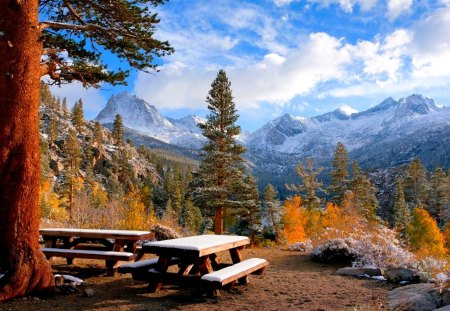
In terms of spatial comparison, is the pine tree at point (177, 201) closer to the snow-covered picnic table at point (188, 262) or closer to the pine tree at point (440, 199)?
the pine tree at point (440, 199)

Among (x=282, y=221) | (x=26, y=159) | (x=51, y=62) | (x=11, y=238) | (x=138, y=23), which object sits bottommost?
(x=282, y=221)

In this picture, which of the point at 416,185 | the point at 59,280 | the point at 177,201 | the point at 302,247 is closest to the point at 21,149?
the point at 59,280

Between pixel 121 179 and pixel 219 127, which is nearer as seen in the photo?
pixel 219 127

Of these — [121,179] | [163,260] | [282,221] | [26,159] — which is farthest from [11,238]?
[121,179]

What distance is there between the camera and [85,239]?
8828 mm

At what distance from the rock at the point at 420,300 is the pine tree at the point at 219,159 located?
49.9 feet

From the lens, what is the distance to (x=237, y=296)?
6.57 m

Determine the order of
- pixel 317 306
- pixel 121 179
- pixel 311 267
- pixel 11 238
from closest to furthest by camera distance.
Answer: pixel 11 238, pixel 317 306, pixel 311 267, pixel 121 179

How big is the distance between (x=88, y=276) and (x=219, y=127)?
1594 cm

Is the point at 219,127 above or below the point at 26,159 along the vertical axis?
above

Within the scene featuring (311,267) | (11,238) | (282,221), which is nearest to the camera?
(11,238)

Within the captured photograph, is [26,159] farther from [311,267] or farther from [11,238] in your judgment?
[311,267]

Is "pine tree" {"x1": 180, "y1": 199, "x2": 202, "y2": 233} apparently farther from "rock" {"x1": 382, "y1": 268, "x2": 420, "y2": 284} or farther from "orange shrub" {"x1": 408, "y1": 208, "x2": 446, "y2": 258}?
"rock" {"x1": 382, "y1": 268, "x2": 420, "y2": 284}

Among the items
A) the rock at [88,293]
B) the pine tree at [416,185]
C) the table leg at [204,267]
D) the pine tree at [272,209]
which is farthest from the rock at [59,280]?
the pine tree at [416,185]
